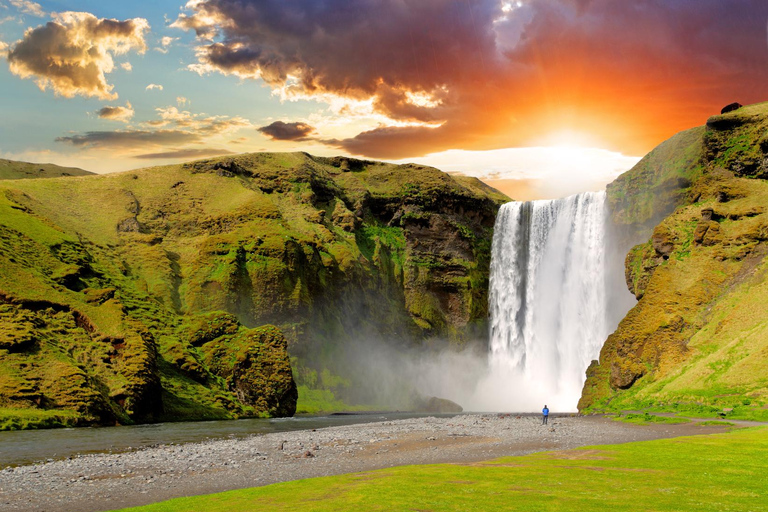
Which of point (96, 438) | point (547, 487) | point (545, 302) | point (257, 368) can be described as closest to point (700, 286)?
point (545, 302)

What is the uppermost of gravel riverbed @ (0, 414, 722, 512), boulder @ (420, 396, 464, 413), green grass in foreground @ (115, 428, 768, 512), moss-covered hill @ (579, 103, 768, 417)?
moss-covered hill @ (579, 103, 768, 417)

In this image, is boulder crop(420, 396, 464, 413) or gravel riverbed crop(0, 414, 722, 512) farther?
boulder crop(420, 396, 464, 413)

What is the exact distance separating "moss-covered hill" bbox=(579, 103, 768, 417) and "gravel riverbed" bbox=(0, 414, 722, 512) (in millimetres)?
10949

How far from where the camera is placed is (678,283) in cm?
6253

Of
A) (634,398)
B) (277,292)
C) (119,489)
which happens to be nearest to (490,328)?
(277,292)

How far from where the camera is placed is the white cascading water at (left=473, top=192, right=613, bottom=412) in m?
92.4

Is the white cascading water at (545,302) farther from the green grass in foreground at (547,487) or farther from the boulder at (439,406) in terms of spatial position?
the green grass in foreground at (547,487)

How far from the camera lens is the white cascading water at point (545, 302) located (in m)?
92.4

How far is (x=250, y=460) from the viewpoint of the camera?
29.5m

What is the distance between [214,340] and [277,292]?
76.2ft

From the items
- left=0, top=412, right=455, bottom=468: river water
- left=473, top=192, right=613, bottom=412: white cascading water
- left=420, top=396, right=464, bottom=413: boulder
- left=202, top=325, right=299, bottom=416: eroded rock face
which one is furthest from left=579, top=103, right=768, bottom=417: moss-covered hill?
left=202, top=325, right=299, bottom=416: eroded rock face

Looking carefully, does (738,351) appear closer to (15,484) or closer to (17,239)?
(15,484)

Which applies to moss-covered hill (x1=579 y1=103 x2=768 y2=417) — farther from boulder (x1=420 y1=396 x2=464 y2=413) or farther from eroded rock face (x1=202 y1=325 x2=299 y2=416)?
eroded rock face (x1=202 y1=325 x2=299 y2=416)

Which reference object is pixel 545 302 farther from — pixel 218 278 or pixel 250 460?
pixel 250 460
